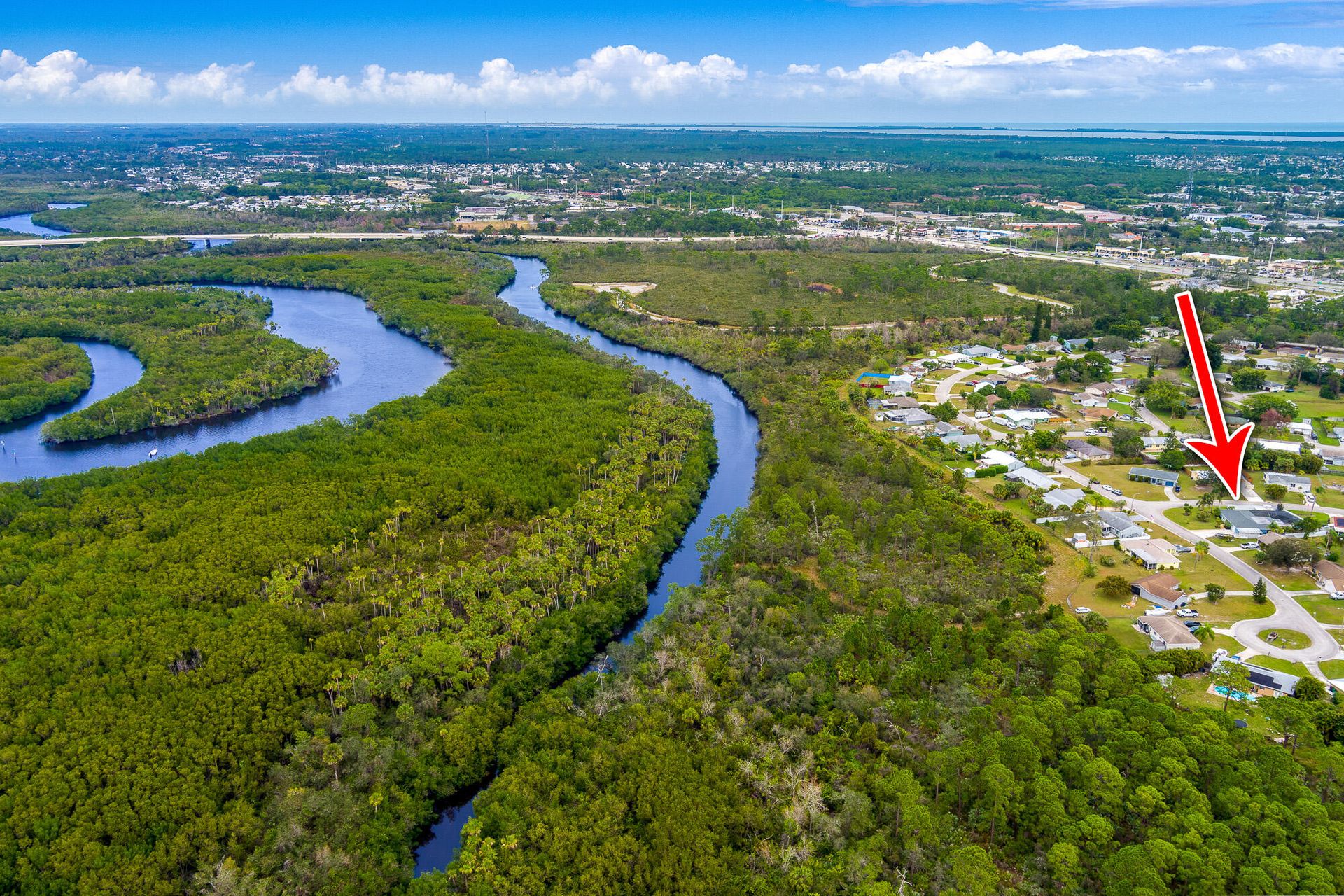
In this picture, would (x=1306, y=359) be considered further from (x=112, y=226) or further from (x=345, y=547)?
(x=112, y=226)

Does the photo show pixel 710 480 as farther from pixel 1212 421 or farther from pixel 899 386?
pixel 1212 421

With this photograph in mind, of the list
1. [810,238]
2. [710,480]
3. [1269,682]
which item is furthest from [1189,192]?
[1269,682]

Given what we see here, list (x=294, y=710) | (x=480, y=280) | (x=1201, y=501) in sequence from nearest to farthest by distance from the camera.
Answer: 1. (x=294, y=710)
2. (x=1201, y=501)
3. (x=480, y=280)

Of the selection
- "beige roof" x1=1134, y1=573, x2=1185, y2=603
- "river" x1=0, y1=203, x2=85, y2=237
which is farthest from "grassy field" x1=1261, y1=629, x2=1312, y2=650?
"river" x1=0, y1=203, x2=85, y2=237

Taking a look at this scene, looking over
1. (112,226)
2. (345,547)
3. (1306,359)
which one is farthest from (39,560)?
(112,226)

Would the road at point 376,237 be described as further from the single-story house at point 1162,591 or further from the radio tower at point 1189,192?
the single-story house at point 1162,591

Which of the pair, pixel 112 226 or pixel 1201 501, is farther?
pixel 112 226

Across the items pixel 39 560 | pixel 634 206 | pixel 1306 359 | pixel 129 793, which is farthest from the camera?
pixel 634 206

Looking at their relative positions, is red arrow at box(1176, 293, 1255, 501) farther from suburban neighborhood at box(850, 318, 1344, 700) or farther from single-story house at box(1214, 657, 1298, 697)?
single-story house at box(1214, 657, 1298, 697)
